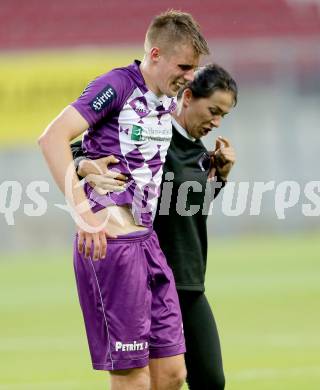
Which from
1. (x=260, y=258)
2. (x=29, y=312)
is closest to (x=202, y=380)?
(x=29, y=312)

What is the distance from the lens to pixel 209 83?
6.21m

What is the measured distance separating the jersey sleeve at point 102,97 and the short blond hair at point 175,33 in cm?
27

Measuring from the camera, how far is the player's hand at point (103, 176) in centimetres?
533

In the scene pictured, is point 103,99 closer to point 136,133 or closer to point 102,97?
point 102,97

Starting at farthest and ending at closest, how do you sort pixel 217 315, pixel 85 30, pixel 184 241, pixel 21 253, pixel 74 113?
pixel 85 30, pixel 21 253, pixel 217 315, pixel 184 241, pixel 74 113

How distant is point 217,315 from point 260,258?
19.2 ft

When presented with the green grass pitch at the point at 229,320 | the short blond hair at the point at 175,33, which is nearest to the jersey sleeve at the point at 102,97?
the short blond hair at the point at 175,33

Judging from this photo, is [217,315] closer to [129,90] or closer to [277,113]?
[129,90]

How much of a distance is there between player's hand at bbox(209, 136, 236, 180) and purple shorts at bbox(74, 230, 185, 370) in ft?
3.27

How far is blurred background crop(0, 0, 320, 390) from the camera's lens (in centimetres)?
978

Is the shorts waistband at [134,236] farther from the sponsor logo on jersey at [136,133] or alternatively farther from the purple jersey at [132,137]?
the sponsor logo on jersey at [136,133]

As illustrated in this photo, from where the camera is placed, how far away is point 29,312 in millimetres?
12703

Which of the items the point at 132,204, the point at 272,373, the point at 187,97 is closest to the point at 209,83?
the point at 187,97

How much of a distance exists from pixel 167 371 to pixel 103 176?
3.41ft
